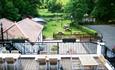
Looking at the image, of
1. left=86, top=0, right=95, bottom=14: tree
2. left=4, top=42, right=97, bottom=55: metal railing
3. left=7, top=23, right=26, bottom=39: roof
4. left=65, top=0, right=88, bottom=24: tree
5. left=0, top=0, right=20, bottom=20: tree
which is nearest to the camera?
left=4, top=42, right=97, bottom=55: metal railing

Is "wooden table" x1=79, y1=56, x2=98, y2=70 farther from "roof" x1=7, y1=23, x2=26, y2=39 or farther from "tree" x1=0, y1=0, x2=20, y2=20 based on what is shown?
"tree" x1=0, y1=0, x2=20, y2=20

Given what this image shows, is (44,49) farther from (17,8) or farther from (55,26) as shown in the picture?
(55,26)

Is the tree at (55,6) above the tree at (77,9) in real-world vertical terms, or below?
above

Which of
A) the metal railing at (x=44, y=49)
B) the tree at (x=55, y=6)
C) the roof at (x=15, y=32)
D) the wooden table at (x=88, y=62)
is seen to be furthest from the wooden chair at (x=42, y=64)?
the tree at (x=55, y=6)

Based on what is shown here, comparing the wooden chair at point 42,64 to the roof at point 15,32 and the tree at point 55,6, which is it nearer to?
the roof at point 15,32

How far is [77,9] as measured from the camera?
49438 mm

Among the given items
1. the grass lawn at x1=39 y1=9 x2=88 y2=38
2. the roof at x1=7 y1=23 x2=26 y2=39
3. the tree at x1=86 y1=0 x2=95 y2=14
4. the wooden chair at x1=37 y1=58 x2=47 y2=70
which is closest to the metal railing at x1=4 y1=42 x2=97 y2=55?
the wooden chair at x1=37 y1=58 x2=47 y2=70

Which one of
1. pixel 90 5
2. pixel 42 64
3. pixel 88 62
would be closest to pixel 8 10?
pixel 90 5

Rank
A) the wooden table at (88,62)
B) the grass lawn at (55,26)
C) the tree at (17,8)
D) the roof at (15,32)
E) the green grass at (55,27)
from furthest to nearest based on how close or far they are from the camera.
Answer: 1. the grass lawn at (55,26)
2. the green grass at (55,27)
3. the tree at (17,8)
4. the roof at (15,32)
5. the wooden table at (88,62)

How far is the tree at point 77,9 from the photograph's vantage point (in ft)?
163

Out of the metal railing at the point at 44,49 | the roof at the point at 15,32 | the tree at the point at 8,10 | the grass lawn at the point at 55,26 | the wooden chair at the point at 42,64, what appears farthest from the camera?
the grass lawn at the point at 55,26

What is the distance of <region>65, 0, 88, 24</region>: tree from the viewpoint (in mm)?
49553

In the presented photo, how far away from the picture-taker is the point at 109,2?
52875 mm

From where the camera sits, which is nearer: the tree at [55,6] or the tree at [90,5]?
the tree at [90,5]
